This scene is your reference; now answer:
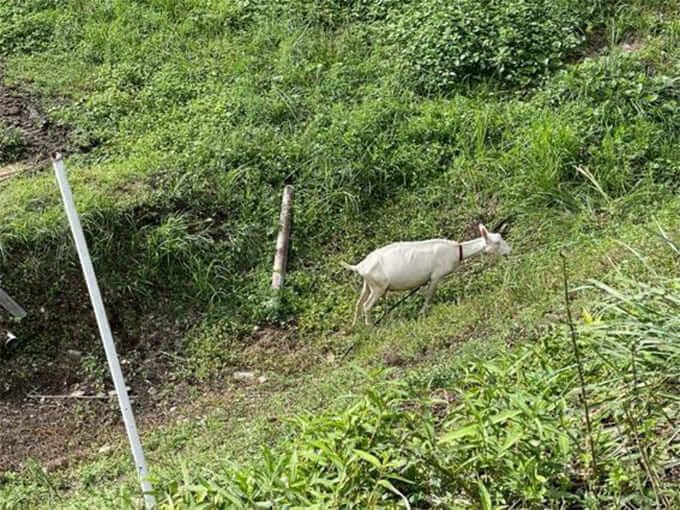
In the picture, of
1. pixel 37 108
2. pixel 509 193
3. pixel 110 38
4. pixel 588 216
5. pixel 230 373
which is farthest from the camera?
pixel 110 38

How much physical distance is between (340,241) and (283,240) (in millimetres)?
481

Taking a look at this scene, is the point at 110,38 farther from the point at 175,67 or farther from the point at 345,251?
the point at 345,251

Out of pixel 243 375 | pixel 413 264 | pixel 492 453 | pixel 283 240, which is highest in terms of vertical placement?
pixel 492 453

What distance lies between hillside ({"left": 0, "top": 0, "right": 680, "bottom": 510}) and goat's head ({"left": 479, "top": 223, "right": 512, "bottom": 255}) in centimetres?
12

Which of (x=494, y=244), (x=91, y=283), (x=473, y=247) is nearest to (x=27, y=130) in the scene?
(x=473, y=247)

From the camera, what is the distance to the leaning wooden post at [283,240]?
651 centimetres

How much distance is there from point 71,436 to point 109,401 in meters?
0.37

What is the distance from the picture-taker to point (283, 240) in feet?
22.0

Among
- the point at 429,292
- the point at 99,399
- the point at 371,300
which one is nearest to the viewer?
the point at 99,399

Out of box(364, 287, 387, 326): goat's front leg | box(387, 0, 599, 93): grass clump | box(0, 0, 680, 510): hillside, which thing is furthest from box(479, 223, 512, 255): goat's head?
box(387, 0, 599, 93): grass clump

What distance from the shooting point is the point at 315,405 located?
15.6 feet

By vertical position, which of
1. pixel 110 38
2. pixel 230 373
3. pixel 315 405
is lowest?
pixel 230 373

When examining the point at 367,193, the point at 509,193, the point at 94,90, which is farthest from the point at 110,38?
the point at 509,193

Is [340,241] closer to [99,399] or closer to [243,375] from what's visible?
[243,375]
